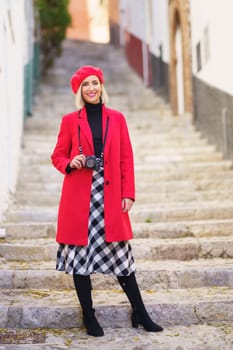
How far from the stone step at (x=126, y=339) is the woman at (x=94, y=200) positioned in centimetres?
9

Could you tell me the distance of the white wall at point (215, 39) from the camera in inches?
299

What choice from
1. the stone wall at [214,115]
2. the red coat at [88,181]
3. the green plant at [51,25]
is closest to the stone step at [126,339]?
the red coat at [88,181]

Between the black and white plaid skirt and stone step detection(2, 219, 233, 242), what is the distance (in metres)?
1.69

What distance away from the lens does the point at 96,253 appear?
3852mm

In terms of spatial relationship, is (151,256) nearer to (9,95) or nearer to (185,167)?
(185,167)

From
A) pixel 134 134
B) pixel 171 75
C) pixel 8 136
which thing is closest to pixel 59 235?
pixel 8 136

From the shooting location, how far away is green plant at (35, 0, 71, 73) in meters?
15.0

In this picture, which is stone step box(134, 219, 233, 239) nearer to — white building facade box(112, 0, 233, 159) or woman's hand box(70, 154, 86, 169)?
woman's hand box(70, 154, 86, 169)

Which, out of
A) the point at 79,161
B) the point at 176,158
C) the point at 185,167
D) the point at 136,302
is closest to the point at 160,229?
the point at 136,302

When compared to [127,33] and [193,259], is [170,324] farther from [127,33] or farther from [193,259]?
[127,33]

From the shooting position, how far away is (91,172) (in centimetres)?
388

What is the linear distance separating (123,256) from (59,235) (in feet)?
1.27

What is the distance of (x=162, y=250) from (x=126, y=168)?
1354 mm

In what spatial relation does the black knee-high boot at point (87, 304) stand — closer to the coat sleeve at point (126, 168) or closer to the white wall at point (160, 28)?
the coat sleeve at point (126, 168)
